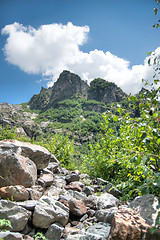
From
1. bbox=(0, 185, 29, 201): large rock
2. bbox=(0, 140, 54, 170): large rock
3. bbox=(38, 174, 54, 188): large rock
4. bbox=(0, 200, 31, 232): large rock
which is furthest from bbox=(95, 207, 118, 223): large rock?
bbox=(0, 140, 54, 170): large rock

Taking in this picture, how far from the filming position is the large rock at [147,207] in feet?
10.6

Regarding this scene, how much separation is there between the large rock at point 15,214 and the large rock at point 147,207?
240cm

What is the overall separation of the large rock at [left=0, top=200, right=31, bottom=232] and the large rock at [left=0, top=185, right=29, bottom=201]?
35 centimetres

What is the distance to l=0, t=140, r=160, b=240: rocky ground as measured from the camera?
3.02m

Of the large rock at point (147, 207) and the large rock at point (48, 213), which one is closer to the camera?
the large rock at point (147, 207)

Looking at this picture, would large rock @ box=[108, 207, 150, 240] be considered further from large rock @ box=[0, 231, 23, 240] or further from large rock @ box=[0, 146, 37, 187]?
large rock @ box=[0, 146, 37, 187]

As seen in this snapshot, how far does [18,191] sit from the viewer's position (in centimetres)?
400

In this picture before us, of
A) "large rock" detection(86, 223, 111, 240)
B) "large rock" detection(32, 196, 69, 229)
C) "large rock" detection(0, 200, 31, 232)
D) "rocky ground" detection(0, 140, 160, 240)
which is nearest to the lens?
"rocky ground" detection(0, 140, 160, 240)

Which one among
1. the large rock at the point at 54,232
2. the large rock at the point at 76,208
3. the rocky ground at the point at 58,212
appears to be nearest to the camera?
the rocky ground at the point at 58,212

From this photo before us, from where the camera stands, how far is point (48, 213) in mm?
3775

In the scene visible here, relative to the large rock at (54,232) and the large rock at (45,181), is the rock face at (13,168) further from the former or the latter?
the large rock at (54,232)

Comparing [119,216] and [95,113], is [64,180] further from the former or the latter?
[95,113]

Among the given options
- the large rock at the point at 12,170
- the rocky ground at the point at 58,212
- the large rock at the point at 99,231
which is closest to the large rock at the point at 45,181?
the rocky ground at the point at 58,212

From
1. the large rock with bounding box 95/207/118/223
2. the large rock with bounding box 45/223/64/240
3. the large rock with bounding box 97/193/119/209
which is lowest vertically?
the large rock with bounding box 45/223/64/240
